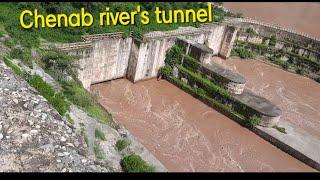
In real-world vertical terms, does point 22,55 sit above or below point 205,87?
above

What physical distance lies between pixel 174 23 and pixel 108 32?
6.83 meters

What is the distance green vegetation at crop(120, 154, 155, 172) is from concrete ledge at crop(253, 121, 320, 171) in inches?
437

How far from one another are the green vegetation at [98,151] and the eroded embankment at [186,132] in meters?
5.72

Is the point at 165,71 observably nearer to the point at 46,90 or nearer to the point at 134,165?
the point at 46,90

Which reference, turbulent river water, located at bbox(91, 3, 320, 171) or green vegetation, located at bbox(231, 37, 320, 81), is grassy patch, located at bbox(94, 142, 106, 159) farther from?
green vegetation, located at bbox(231, 37, 320, 81)

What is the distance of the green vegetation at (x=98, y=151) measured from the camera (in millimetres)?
15342

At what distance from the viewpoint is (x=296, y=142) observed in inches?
950

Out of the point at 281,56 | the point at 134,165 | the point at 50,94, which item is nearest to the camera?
the point at 134,165

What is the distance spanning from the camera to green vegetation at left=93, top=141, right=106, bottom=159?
15342 millimetres

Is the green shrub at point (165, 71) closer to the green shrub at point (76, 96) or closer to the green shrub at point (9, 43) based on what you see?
the green shrub at point (76, 96)

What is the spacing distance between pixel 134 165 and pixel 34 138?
141 inches

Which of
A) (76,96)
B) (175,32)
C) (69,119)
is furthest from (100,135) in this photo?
(175,32)

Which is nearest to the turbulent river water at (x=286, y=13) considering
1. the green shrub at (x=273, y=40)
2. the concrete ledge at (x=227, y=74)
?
the green shrub at (x=273, y=40)

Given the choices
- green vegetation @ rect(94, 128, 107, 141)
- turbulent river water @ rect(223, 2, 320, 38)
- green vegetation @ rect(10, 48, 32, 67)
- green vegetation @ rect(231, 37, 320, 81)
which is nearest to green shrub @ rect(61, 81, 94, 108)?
green vegetation @ rect(10, 48, 32, 67)
